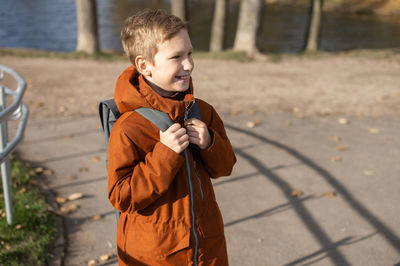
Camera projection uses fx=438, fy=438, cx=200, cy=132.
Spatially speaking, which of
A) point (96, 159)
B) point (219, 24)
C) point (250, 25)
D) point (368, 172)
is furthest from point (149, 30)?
point (219, 24)

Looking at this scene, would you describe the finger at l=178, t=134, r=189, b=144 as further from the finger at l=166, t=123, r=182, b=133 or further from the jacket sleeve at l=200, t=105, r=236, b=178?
the jacket sleeve at l=200, t=105, r=236, b=178

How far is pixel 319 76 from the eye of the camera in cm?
1039

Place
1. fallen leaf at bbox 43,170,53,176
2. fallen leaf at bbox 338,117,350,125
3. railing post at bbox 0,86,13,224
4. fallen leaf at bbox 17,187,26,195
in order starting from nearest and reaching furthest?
railing post at bbox 0,86,13,224 < fallen leaf at bbox 17,187,26,195 < fallen leaf at bbox 43,170,53,176 < fallen leaf at bbox 338,117,350,125

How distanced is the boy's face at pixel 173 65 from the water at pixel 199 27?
12596 mm

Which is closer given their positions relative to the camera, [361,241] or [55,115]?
[361,241]

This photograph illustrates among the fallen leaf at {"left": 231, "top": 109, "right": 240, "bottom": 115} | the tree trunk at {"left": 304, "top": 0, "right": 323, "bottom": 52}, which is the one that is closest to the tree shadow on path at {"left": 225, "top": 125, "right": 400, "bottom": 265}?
the fallen leaf at {"left": 231, "top": 109, "right": 240, "bottom": 115}

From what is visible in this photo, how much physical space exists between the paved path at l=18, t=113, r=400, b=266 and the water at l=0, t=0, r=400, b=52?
28.0 feet

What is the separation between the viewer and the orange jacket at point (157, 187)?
1946 mm

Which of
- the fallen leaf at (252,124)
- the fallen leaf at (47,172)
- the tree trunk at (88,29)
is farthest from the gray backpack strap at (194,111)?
the tree trunk at (88,29)

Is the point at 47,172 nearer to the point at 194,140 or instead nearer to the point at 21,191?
the point at 21,191

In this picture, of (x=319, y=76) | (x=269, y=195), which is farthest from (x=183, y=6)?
(x=269, y=195)

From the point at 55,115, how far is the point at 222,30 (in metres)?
9.10

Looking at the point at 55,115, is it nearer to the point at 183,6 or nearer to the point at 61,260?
the point at 61,260

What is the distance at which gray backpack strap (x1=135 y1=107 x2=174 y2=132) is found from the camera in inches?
76.6
